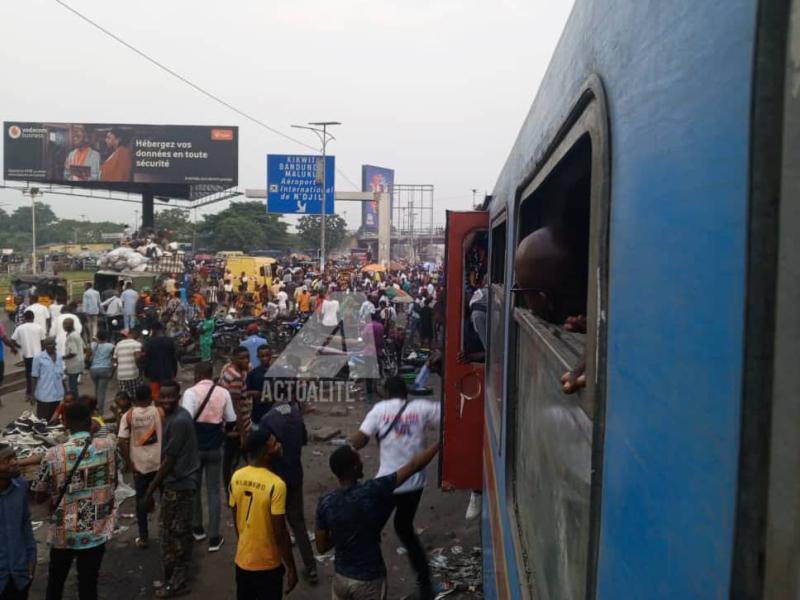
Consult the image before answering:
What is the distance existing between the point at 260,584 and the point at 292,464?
106 cm

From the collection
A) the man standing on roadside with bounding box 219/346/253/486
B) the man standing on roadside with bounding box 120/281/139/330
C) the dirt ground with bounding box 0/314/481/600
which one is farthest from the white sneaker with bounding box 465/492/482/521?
the man standing on roadside with bounding box 120/281/139/330

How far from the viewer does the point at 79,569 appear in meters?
3.80

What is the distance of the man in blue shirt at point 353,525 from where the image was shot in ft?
10.6

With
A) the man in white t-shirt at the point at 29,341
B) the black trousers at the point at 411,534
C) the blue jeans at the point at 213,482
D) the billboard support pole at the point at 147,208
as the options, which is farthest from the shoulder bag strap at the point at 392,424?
the billboard support pole at the point at 147,208

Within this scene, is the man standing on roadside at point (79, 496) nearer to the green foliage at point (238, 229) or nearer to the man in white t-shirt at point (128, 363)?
the man in white t-shirt at point (128, 363)

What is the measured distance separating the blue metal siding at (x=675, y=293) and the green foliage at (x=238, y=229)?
5918 centimetres

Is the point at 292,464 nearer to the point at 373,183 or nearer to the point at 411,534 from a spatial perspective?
the point at 411,534

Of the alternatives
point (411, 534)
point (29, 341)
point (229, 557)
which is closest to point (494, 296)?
point (411, 534)

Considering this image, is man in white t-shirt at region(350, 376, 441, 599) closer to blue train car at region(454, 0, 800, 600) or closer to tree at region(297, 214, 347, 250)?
blue train car at region(454, 0, 800, 600)

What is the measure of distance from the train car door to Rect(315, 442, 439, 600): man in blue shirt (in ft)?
4.44

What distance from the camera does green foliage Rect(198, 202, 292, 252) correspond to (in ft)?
199

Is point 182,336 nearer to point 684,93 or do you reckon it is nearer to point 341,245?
point 684,93

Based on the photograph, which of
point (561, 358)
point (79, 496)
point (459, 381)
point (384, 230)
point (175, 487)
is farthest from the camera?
point (384, 230)

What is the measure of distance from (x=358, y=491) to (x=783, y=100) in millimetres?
2993
